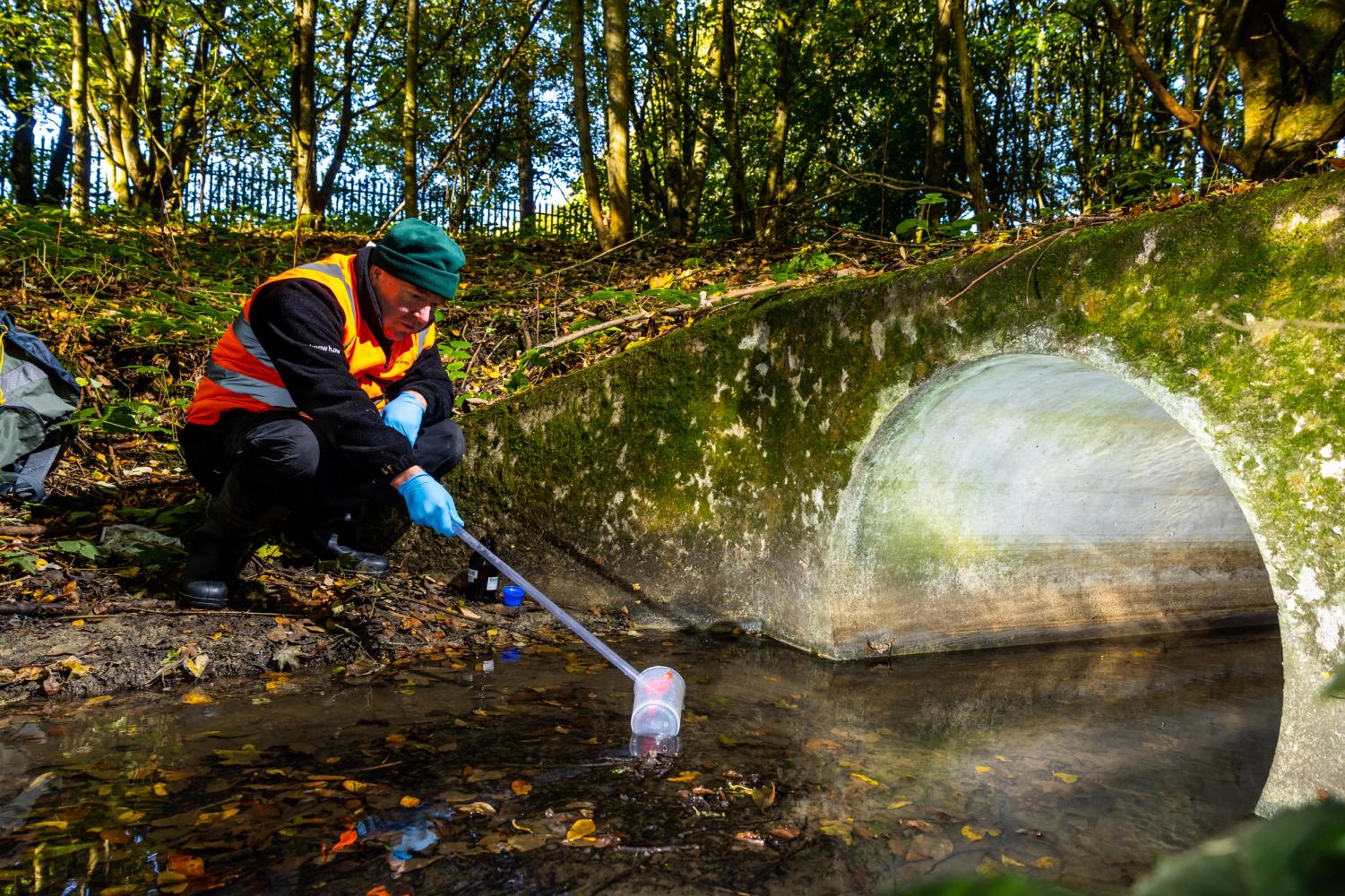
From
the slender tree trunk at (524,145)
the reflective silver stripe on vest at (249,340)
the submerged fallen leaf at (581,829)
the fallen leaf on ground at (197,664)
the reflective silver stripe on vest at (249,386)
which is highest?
the slender tree trunk at (524,145)

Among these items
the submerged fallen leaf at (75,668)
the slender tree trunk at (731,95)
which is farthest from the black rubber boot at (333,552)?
the slender tree trunk at (731,95)

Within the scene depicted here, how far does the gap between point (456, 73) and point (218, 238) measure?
697cm

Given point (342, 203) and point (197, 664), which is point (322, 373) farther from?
point (342, 203)

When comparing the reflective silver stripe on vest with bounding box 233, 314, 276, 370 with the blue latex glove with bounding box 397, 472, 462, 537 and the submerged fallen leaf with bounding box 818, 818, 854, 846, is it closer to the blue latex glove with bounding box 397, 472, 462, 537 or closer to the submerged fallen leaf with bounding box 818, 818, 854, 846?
the blue latex glove with bounding box 397, 472, 462, 537

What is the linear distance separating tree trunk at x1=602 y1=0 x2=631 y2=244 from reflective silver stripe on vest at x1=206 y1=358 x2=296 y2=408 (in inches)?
267

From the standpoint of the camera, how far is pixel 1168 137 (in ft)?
36.2

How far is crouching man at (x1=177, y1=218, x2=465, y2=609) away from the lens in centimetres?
332

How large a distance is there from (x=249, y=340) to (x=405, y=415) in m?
0.70

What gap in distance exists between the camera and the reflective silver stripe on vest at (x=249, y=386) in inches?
144

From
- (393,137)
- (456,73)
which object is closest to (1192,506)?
(456,73)

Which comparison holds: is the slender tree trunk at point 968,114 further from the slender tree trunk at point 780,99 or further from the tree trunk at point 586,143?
the tree trunk at point 586,143

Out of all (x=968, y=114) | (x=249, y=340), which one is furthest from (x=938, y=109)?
(x=249, y=340)

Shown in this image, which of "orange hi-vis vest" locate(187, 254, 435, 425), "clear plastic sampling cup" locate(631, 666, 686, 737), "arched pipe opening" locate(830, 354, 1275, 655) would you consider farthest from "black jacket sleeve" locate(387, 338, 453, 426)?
"arched pipe opening" locate(830, 354, 1275, 655)

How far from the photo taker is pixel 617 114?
951cm
